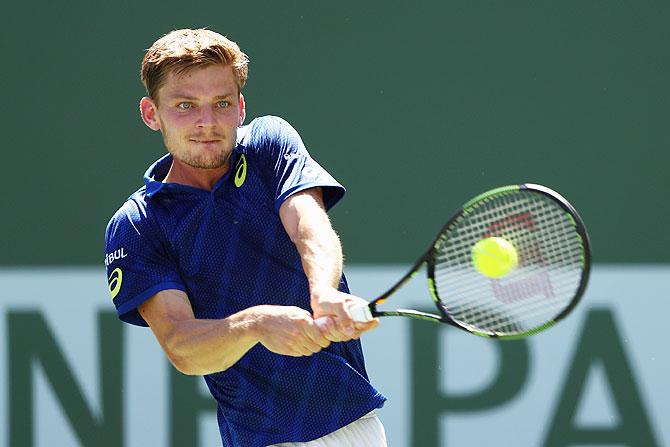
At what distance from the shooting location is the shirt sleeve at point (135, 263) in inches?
130

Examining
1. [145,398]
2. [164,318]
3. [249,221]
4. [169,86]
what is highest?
[169,86]

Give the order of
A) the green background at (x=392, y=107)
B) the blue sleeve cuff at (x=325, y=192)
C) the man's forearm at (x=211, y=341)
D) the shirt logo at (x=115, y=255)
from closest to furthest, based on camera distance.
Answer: the man's forearm at (x=211, y=341) → the blue sleeve cuff at (x=325, y=192) → the shirt logo at (x=115, y=255) → the green background at (x=392, y=107)

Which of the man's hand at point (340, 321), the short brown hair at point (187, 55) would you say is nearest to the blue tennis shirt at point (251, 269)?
the short brown hair at point (187, 55)

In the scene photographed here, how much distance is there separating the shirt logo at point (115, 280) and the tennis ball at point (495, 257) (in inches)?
35.2

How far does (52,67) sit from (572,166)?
6.66ft

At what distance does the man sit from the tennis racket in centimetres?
34

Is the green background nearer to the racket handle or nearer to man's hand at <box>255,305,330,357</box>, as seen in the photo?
man's hand at <box>255,305,330,357</box>

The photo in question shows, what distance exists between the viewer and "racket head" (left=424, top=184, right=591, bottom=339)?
3074mm

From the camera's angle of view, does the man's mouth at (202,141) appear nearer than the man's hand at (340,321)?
No

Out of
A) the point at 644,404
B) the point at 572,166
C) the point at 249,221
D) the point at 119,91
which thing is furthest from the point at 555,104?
the point at 249,221

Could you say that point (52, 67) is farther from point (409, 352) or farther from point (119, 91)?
point (409, 352)

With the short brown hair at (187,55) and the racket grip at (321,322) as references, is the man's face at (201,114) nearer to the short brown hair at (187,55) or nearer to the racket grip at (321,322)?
the short brown hair at (187,55)

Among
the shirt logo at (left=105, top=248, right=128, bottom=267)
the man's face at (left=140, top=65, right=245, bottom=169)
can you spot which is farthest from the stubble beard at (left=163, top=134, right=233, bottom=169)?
the shirt logo at (left=105, top=248, right=128, bottom=267)

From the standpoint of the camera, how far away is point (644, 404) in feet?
16.4
